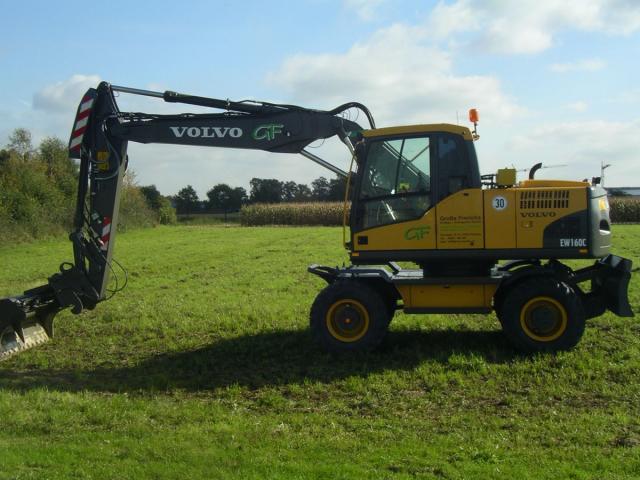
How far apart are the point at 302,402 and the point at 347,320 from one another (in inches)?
77.0

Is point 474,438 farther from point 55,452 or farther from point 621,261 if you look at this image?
point 621,261

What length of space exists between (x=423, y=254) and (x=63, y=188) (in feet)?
110

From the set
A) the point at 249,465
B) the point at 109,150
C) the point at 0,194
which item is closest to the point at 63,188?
the point at 0,194

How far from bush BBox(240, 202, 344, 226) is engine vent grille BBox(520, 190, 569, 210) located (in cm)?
4962

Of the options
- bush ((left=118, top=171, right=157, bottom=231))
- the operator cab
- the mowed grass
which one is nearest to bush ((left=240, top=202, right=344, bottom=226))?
bush ((left=118, top=171, right=157, bottom=231))

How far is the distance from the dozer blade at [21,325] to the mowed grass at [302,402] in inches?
12.1

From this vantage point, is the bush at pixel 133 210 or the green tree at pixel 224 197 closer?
the bush at pixel 133 210

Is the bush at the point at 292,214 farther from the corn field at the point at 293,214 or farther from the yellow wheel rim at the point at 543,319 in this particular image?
the yellow wheel rim at the point at 543,319

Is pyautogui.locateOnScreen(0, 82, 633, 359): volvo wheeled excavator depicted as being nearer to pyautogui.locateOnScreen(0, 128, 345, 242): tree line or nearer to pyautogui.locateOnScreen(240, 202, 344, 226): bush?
pyautogui.locateOnScreen(0, 128, 345, 242): tree line

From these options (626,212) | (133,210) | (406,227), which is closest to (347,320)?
(406,227)

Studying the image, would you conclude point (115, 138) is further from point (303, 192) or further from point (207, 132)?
point (303, 192)

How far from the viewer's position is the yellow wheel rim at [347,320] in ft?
30.2

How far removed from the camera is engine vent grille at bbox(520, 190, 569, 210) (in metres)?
8.83

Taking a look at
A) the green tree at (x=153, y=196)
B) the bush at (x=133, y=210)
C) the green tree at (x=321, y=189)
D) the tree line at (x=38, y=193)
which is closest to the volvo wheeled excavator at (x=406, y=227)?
the tree line at (x=38, y=193)
